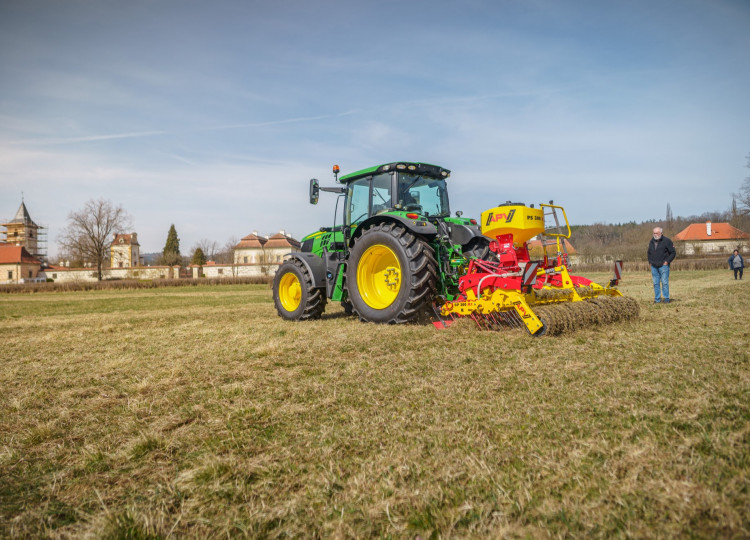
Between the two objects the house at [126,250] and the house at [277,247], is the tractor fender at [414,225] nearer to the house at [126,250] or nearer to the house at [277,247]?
the house at [277,247]

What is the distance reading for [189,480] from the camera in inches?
79.4

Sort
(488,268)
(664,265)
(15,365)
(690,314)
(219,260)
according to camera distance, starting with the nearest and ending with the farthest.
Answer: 1. (15,365)
2. (488,268)
3. (690,314)
4. (664,265)
5. (219,260)

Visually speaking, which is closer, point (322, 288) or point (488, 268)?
point (488, 268)

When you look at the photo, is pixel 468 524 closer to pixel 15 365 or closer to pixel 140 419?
pixel 140 419

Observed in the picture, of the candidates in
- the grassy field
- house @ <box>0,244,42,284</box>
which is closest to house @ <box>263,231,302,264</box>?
house @ <box>0,244,42,284</box>

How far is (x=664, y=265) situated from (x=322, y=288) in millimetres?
7136

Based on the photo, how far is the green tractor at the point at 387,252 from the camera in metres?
6.11

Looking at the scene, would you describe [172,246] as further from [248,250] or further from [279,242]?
[279,242]

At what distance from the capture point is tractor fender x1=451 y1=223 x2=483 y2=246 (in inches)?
271

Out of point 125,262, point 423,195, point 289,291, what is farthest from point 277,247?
point 423,195

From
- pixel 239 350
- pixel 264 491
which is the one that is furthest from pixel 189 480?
pixel 239 350

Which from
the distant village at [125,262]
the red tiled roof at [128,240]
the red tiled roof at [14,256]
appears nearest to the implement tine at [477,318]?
the distant village at [125,262]

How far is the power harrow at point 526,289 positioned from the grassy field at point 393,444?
2.37 feet

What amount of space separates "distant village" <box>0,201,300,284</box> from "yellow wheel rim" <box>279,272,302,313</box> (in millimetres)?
44102
